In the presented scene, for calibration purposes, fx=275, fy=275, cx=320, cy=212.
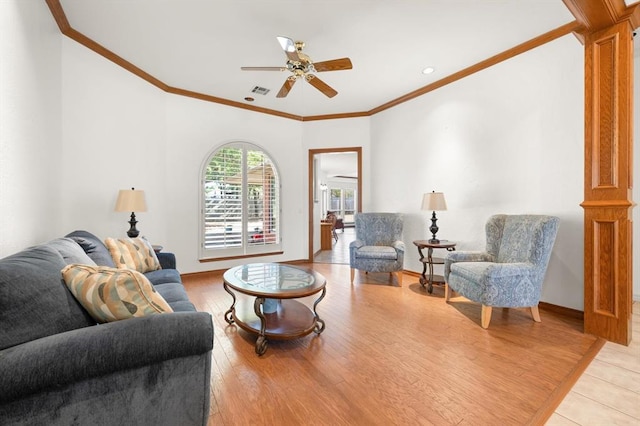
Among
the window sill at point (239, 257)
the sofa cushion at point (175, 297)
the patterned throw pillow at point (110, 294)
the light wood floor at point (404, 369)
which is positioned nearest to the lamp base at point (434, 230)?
the light wood floor at point (404, 369)

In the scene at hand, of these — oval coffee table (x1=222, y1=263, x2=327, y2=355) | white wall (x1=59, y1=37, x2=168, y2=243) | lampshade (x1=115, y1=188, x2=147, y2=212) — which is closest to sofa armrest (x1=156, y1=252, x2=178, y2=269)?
lampshade (x1=115, y1=188, x2=147, y2=212)

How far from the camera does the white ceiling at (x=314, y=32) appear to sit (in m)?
2.53

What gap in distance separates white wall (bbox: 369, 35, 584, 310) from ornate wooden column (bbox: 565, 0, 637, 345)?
1.50 feet

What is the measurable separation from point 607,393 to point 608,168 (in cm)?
175

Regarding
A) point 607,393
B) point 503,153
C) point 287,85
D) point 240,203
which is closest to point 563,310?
point 607,393

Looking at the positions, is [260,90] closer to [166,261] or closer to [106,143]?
[106,143]

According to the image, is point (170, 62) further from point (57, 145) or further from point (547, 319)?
point (547, 319)

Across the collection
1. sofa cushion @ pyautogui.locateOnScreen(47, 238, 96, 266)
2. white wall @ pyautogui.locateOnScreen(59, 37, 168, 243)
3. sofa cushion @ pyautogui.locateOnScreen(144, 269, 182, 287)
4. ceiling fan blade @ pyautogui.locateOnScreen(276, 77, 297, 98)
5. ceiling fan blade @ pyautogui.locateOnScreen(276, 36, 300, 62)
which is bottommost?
sofa cushion @ pyautogui.locateOnScreen(144, 269, 182, 287)

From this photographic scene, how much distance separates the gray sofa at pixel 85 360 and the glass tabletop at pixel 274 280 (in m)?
0.96

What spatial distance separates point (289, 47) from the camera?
2461mm

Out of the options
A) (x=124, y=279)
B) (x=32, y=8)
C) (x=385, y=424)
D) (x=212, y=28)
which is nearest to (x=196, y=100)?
(x=212, y=28)

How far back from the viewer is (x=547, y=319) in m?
2.80

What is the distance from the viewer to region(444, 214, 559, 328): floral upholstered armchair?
2.55 meters

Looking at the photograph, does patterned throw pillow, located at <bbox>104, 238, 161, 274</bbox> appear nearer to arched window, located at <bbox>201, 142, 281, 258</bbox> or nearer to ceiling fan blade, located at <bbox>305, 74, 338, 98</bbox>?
arched window, located at <bbox>201, 142, 281, 258</bbox>
